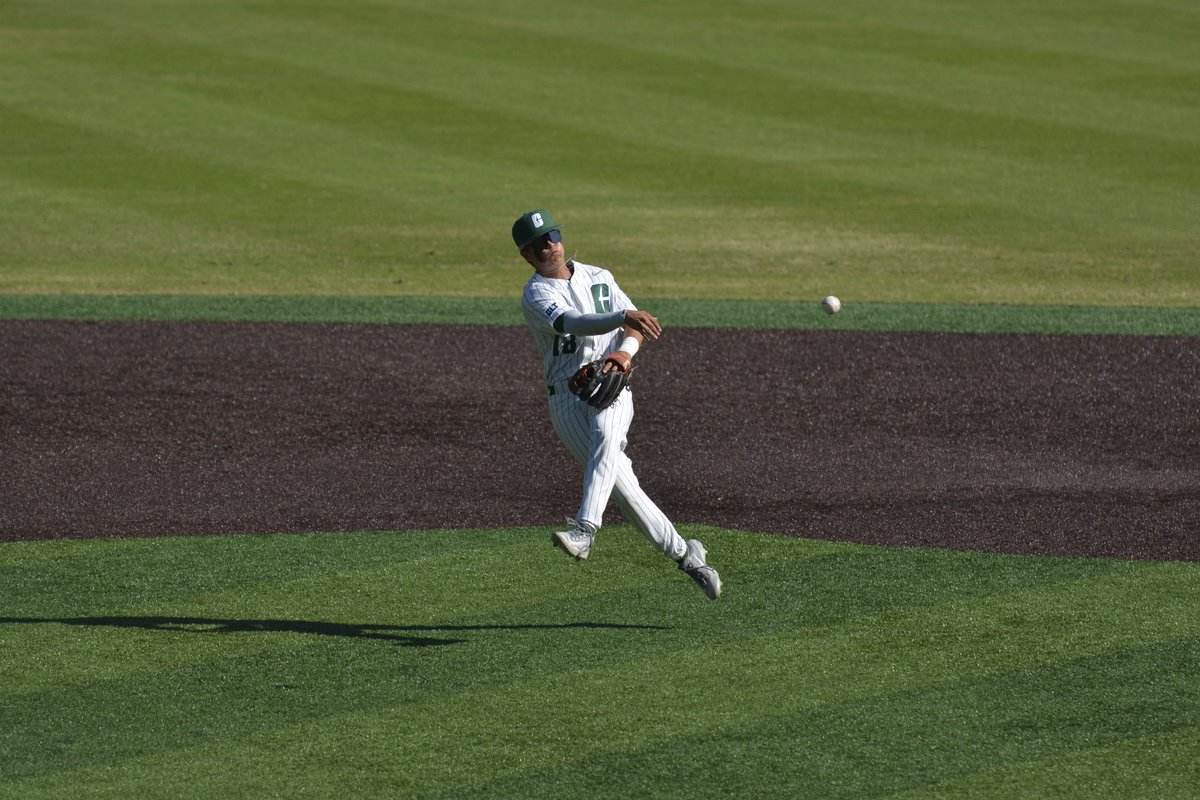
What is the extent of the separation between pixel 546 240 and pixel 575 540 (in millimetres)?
1370

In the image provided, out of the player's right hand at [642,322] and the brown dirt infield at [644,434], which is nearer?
the player's right hand at [642,322]

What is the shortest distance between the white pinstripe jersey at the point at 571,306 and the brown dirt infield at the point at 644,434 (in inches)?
73.9

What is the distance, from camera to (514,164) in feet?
71.3

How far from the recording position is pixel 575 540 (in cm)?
730

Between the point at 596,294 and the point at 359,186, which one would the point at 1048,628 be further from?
the point at 359,186

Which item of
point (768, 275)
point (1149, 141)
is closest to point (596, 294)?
point (768, 275)

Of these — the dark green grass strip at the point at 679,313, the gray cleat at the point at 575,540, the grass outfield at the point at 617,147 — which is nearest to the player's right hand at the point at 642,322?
the gray cleat at the point at 575,540

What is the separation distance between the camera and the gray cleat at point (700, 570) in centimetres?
755

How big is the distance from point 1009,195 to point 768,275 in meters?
4.18

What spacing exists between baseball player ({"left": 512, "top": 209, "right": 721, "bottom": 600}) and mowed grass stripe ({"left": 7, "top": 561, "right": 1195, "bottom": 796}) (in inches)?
23.0

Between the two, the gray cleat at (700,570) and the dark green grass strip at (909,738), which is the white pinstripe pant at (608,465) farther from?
the dark green grass strip at (909,738)

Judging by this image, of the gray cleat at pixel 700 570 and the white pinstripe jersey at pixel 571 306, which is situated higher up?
the white pinstripe jersey at pixel 571 306

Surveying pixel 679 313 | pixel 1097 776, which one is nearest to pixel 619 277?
pixel 679 313

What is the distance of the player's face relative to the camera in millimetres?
7645
